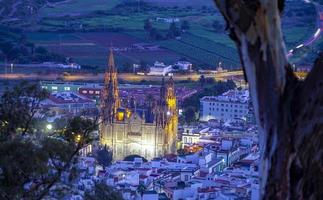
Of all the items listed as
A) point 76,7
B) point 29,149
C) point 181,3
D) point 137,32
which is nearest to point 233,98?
point 137,32

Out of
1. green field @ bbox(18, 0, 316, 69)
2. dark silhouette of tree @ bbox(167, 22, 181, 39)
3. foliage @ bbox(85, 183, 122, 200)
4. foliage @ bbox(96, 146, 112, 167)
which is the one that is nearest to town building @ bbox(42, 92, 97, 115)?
foliage @ bbox(96, 146, 112, 167)

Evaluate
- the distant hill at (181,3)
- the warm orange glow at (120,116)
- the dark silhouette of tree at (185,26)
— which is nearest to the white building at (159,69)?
the dark silhouette of tree at (185,26)

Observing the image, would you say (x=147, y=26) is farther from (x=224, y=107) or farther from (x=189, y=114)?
(x=189, y=114)

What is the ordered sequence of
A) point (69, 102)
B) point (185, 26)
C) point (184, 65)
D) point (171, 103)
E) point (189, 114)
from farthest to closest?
point (185, 26) < point (184, 65) < point (189, 114) < point (69, 102) < point (171, 103)

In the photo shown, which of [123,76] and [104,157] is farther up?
[123,76]

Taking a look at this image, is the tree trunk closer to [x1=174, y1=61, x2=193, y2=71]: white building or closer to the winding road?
the winding road

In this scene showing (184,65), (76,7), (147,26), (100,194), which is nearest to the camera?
(100,194)
